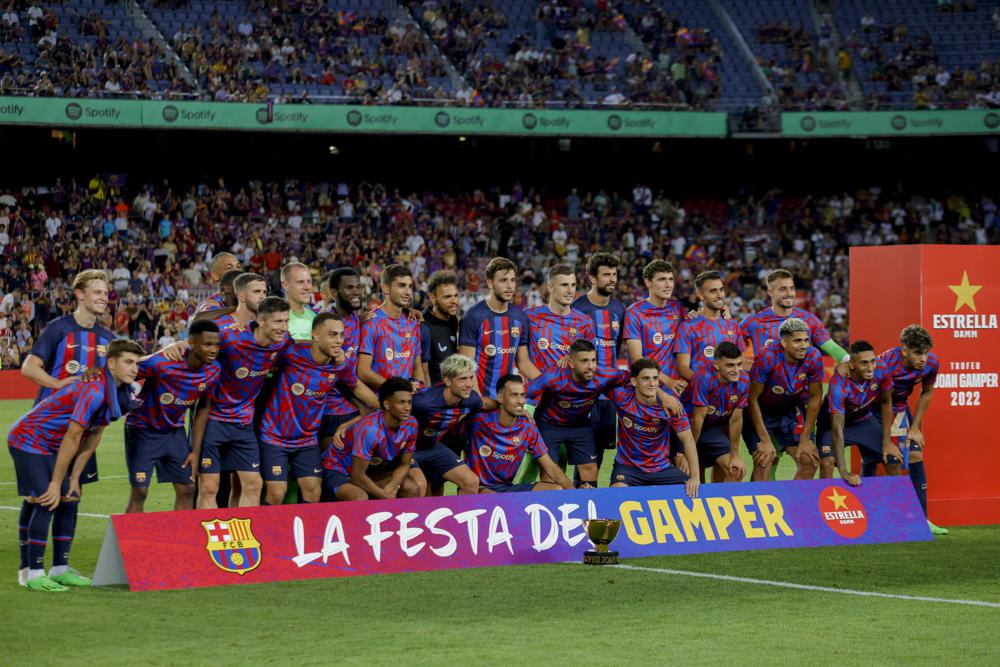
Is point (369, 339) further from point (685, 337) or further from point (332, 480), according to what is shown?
point (685, 337)

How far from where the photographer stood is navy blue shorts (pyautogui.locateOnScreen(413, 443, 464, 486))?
10570 millimetres

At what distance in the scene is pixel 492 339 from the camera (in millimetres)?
11164

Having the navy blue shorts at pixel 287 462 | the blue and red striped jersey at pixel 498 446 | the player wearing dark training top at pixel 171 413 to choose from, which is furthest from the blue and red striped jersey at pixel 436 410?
the player wearing dark training top at pixel 171 413

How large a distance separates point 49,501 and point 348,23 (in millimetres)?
27354

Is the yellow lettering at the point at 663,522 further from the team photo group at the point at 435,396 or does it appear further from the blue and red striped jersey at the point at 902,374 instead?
the blue and red striped jersey at the point at 902,374

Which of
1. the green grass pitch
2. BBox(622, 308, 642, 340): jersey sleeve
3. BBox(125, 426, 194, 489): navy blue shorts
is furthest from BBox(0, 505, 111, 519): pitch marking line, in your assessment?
BBox(622, 308, 642, 340): jersey sleeve

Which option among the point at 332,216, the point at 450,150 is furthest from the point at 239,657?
the point at 450,150

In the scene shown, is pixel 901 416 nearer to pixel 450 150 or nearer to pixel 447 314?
pixel 447 314

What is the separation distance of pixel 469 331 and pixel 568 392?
36.4 inches

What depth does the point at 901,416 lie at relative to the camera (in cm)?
1195

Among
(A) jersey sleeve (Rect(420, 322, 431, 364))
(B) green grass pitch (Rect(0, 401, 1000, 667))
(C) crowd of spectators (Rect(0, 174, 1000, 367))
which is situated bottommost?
(B) green grass pitch (Rect(0, 401, 1000, 667))

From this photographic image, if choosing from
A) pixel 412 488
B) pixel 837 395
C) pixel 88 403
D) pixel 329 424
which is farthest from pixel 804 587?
pixel 88 403

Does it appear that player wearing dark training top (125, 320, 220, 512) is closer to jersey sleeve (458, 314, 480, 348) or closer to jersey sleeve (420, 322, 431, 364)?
jersey sleeve (420, 322, 431, 364)

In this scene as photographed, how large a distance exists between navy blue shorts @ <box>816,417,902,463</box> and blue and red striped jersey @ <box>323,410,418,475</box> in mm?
3833
